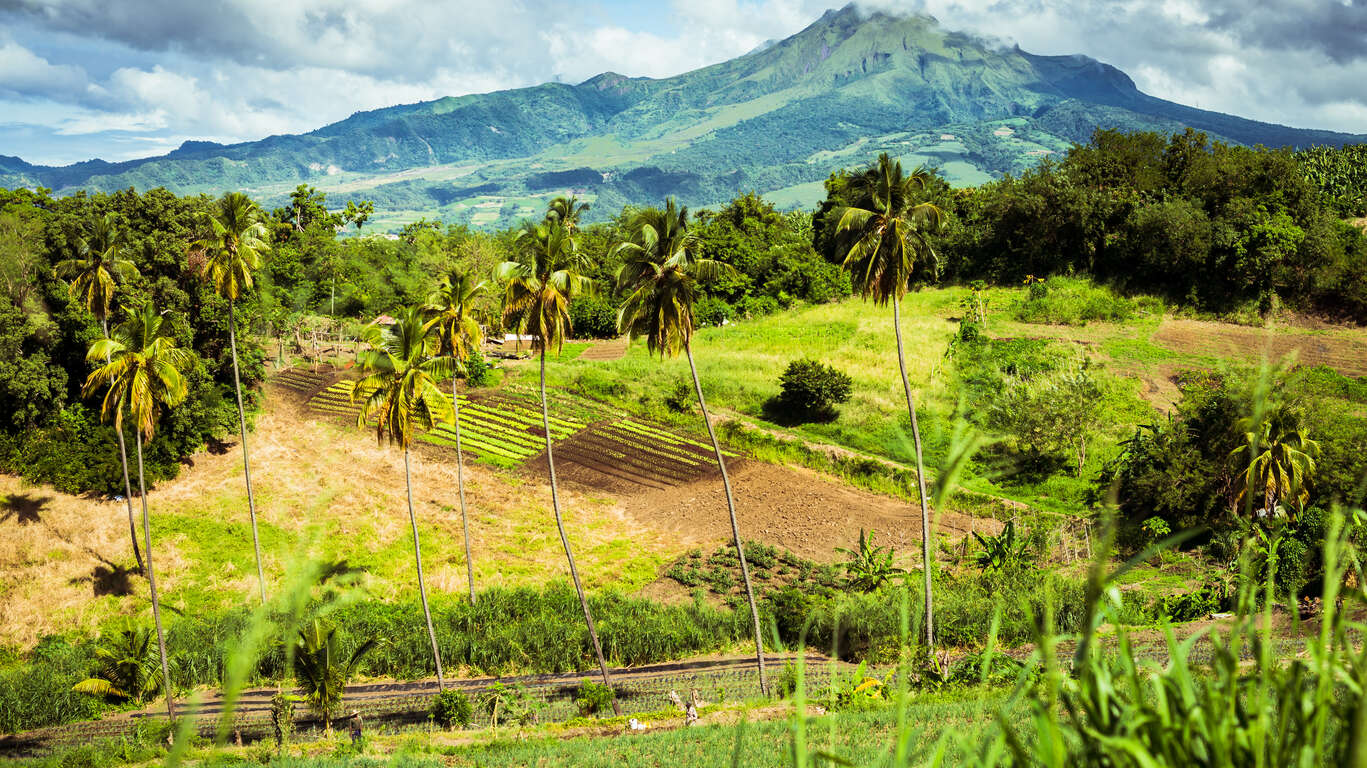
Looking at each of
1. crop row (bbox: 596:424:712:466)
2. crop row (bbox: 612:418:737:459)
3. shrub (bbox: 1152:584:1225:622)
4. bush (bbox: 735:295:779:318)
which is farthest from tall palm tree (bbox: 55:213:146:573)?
bush (bbox: 735:295:779:318)

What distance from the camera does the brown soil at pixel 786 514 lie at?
3050cm

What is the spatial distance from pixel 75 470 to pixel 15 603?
7.04 m

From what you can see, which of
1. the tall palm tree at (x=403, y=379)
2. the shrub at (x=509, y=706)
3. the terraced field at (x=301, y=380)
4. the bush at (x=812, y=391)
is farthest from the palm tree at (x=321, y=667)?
the terraced field at (x=301, y=380)

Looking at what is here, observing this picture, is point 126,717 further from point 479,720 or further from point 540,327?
point 540,327

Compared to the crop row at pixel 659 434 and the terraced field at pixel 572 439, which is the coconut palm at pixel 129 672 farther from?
the crop row at pixel 659 434

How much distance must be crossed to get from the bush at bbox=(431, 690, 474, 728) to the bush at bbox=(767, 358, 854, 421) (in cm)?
2491

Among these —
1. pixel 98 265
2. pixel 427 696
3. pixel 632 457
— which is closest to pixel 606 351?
pixel 632 457

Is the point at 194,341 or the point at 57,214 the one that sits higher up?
the point at 57,214

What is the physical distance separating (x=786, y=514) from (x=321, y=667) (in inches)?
745

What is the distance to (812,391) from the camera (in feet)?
132

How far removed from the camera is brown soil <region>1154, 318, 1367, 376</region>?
4259cm

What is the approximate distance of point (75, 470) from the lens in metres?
31.4

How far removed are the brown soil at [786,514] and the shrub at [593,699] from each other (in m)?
11.7

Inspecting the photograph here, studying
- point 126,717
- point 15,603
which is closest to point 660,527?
point 126,717
